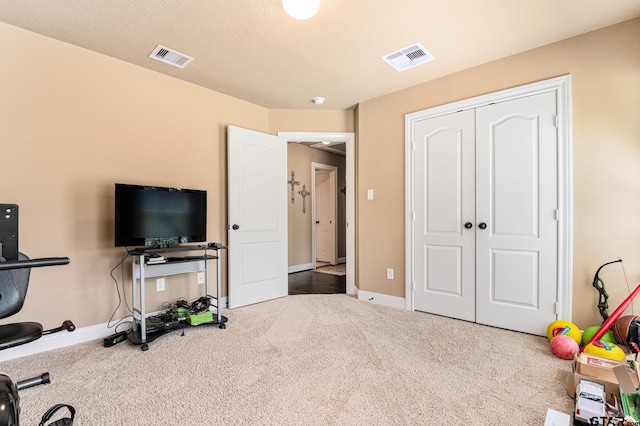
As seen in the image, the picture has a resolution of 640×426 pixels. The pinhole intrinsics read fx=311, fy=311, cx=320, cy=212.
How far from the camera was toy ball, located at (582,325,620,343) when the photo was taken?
222 centimetres

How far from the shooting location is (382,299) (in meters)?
3.69

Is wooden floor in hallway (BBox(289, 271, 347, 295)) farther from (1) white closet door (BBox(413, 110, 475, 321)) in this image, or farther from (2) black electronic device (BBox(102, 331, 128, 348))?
(2) black electronic device (BBox(102, 331, 128, 348))

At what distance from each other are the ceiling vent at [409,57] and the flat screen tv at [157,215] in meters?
2.23

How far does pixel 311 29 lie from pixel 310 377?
97.7 inches

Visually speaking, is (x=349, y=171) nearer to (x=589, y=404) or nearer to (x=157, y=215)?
(x=157, y=215)

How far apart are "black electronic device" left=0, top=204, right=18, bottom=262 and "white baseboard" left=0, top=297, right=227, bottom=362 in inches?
60.6

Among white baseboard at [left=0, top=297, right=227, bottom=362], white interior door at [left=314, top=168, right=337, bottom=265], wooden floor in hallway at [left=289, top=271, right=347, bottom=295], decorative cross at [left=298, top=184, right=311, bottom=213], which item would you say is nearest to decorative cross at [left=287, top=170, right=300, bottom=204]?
decorative cross at [left=298, top=184, right=311, bottom=213]

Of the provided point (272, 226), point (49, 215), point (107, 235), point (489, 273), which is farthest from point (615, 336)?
point (49, 215)

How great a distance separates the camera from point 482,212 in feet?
9.75

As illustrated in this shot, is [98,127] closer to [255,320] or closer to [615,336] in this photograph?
[255,320]

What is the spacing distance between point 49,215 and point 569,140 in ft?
13.9

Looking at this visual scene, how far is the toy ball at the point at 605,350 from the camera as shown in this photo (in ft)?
6.46

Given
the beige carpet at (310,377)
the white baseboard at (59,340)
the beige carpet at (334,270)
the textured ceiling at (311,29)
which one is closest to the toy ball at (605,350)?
the beige carpet at (310,377)

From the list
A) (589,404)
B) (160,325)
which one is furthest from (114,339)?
(589,404)
